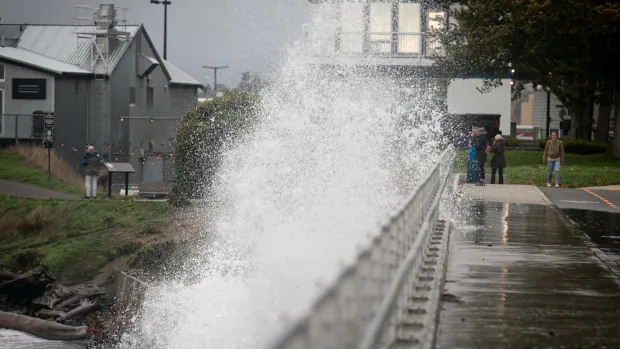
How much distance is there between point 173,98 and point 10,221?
113ft

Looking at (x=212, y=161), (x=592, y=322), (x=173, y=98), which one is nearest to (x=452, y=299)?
(x=592, y=322)

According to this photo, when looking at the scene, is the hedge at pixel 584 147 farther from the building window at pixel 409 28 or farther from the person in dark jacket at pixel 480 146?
the person in dark jacket at pixel 480 146

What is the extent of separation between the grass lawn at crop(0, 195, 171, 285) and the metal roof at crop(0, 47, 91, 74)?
17746 millimetres

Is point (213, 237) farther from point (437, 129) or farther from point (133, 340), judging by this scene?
point (437, 129)

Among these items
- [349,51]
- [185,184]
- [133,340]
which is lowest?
[133,340]

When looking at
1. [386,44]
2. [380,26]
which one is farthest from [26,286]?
[386,44]

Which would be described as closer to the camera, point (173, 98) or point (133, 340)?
point (133, 340)

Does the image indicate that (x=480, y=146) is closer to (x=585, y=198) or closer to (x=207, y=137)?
(x=585, y=198)

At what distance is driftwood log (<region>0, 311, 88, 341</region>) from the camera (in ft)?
84.9

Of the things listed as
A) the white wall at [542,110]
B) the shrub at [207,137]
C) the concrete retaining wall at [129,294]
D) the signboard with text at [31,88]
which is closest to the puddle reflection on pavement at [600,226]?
the concrete retaining wall at [129,294]

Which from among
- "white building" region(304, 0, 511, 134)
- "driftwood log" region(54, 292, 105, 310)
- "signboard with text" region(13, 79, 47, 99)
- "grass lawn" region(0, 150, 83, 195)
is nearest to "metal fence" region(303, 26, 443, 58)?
"white building" region(304, 0, 511, 134)

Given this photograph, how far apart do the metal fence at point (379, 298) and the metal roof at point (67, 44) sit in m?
47.1

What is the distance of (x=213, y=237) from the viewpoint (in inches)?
1255

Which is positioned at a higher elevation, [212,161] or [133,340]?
[212,161]
